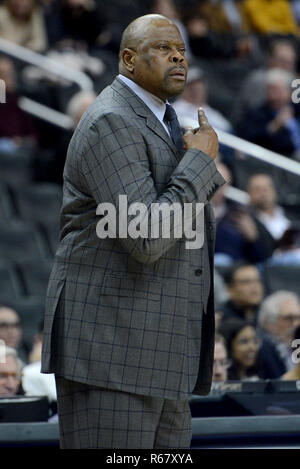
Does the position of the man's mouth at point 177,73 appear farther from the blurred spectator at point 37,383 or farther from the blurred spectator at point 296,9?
the blurred spectator at point 296,9

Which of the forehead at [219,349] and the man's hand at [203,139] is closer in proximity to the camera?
the man's hand at [203,139]

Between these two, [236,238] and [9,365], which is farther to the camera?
[236,238]

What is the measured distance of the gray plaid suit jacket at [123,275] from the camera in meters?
2.52

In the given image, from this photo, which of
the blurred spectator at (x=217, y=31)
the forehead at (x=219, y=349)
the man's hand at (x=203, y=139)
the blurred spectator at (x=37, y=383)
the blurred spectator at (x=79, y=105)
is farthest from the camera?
the blurred spectator at (x=217, y=31)

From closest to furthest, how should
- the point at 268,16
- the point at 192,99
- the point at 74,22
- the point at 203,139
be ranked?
the point at 203,139 → the point at 192,99 → the point at 74,22 → the point at 268,16

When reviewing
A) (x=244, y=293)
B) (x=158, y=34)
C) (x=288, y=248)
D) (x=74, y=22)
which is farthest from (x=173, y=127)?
(x=74, y=22)

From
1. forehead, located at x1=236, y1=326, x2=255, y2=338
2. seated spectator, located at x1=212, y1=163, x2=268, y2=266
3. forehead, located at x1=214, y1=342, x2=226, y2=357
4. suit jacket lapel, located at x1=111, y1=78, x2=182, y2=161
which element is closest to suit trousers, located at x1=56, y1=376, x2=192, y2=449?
suit jacket lapel, located at x1=111, y1=78, x2=182, y2=161

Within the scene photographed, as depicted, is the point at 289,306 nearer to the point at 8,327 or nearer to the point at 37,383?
the point at 8,327

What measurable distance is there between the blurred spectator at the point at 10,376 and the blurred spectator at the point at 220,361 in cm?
79

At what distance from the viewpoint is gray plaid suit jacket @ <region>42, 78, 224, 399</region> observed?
A: 252 centimetres

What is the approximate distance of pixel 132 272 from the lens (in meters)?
2.55

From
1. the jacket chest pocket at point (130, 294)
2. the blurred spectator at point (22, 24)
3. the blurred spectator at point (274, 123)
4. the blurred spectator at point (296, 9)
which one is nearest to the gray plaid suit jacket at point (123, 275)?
the jacket chest pocket at point (130, 294)

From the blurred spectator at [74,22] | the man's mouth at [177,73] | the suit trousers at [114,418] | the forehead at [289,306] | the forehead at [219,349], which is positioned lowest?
the suit trousers at [114,418]

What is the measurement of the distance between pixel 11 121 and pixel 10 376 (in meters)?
3.55
